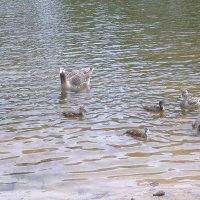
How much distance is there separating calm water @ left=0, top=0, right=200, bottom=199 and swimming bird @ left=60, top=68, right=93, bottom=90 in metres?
0.37

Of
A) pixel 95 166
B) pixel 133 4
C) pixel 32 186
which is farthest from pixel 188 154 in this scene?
pixel 133 4

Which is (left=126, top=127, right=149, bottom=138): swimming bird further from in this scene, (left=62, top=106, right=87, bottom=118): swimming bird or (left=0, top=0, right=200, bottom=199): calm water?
(left=62, top=106, right=87, bottom=118): swimming bird

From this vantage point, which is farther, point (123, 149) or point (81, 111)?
point (81, 111)

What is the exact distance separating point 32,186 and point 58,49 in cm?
1624

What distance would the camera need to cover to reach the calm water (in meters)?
10.1

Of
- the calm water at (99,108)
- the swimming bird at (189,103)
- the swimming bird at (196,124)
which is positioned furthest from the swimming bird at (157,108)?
the swimming bird at (196,124)

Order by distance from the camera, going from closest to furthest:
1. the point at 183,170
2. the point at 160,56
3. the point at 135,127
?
1. the point at 183,170
2. the point at 135,127
3. the point at 160,56

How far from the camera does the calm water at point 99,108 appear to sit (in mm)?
10086

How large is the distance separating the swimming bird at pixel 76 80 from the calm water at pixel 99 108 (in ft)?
1.22

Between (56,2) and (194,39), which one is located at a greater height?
(56,2)

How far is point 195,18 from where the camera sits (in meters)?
33.8

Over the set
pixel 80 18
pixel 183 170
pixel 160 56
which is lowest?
pixel 183 170

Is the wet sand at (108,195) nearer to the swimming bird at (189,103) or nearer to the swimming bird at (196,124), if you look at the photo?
the swimming bird at (196,124)

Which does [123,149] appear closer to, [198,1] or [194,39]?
[194,39]
